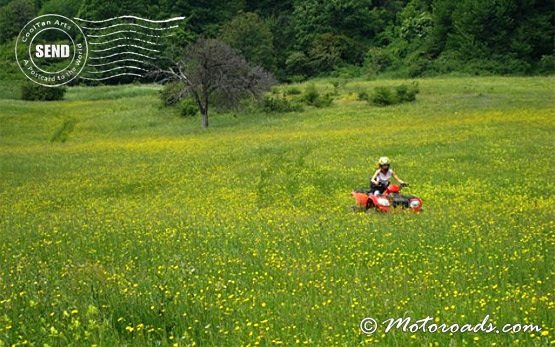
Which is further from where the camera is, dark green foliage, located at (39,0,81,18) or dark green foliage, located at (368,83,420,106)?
dark green foliage, located at (39,0,81,18)

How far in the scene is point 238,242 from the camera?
13.1 m

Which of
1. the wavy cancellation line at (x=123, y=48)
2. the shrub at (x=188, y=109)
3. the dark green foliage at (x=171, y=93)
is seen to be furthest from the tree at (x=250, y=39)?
the shrub at (x=188, y=109)

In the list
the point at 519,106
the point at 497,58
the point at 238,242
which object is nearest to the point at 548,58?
→ the point at 497,58

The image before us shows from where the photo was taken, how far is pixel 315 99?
61.0 m

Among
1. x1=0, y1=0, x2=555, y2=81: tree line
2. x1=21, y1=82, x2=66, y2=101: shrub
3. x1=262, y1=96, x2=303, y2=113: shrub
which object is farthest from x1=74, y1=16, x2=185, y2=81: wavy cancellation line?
x1=262, y1=96, x2=303, y2=113: shrub

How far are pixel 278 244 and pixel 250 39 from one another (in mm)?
83686

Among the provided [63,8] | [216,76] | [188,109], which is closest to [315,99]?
[216,76]

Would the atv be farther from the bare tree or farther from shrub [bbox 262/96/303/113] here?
shrub [bbox 262/96/303/113]

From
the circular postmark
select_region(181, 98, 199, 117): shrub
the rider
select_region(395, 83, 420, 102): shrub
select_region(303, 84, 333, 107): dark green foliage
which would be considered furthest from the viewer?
the circular postmark

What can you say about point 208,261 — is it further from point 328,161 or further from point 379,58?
point 379,58

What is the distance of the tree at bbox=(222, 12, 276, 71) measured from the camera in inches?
3634

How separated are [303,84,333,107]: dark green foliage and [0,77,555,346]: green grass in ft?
72.8

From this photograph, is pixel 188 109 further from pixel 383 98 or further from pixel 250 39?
pixel 250 39

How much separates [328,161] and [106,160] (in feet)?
47.6
